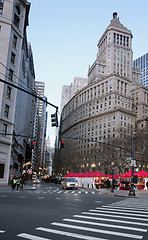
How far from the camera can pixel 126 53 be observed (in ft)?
472

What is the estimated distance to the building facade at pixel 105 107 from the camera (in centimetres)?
10105

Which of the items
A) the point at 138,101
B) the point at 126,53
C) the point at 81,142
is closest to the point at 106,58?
the point at 126,53

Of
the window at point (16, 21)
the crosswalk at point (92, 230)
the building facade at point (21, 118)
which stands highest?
the window at point (16, 21)

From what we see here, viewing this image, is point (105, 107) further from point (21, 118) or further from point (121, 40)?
point (121, 40)

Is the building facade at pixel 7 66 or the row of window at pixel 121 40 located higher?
the row of window at pixel 121 40

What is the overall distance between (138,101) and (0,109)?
338 feet

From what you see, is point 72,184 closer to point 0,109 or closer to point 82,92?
point 0,109

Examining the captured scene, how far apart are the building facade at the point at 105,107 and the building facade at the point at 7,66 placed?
5392cm

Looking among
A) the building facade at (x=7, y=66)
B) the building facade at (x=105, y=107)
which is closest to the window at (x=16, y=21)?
the building facade at (x=7, y=66)

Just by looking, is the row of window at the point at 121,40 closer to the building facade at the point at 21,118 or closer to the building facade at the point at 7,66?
the building facade at the point at 21,118

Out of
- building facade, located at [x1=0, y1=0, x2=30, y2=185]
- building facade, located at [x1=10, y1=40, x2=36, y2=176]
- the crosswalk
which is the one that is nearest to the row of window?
building facade, located at [x1=10, y1=40, x2=36, y2=176]

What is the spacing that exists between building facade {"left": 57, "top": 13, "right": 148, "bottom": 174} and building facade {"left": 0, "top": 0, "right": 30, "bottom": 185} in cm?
5392

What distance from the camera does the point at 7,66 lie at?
38969 millimetres

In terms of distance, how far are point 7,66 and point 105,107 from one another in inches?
3223
